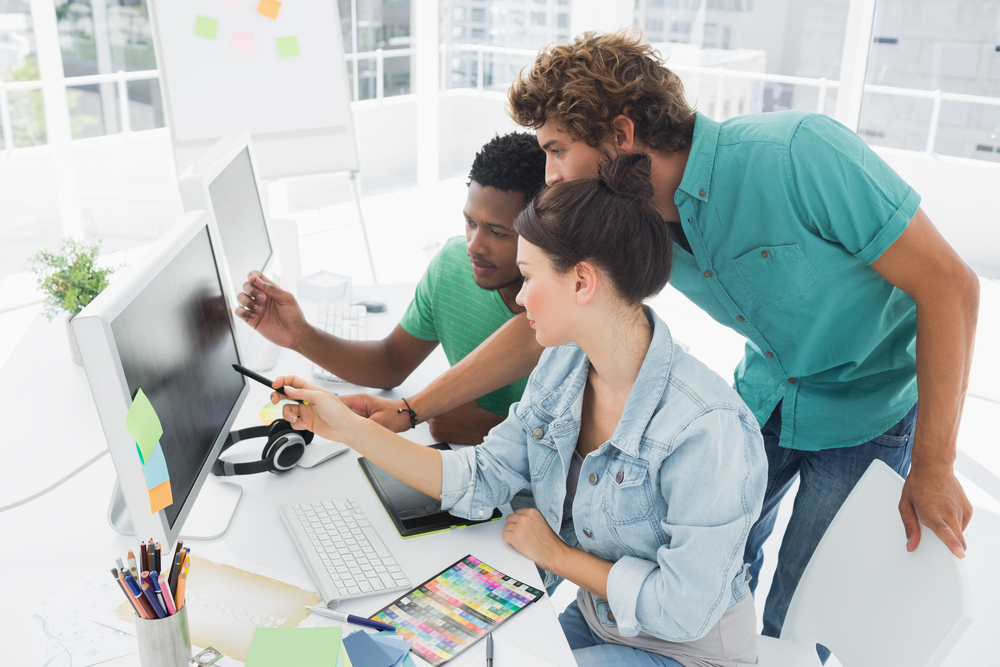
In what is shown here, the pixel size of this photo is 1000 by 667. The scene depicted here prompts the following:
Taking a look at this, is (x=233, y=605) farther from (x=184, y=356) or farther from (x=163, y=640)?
(x=184, y=356)

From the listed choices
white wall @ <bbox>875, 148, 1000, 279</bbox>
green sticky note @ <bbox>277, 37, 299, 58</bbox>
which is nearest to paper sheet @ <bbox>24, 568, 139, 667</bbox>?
green sticky note @ <bbox>277, 37, 299, 58</bbox>

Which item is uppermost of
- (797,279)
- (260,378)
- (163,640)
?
(797,279)

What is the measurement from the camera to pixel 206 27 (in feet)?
8.94

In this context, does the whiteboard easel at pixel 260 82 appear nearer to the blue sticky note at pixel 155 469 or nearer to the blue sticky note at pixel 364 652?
the blue sticky note at pixel 155 469

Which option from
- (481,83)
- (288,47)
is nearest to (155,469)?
(288,47)

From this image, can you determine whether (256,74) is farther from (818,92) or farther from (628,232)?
(818,92)

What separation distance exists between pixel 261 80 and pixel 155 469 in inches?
89.6

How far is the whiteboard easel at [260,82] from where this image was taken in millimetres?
2705

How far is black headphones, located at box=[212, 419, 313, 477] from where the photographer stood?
4.46 feet

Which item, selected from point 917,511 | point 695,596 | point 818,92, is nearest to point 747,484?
point 695,596

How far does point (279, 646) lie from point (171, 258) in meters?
0.58

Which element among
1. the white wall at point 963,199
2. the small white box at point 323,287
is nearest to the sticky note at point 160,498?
the small white box at point 323,287

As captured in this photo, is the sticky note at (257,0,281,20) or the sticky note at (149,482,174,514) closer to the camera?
the sticky note at (149,482,174,514)

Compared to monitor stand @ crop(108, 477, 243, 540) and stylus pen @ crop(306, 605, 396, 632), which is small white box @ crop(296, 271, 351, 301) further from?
stylus pen @ crop(306, 605, 396, 632)
